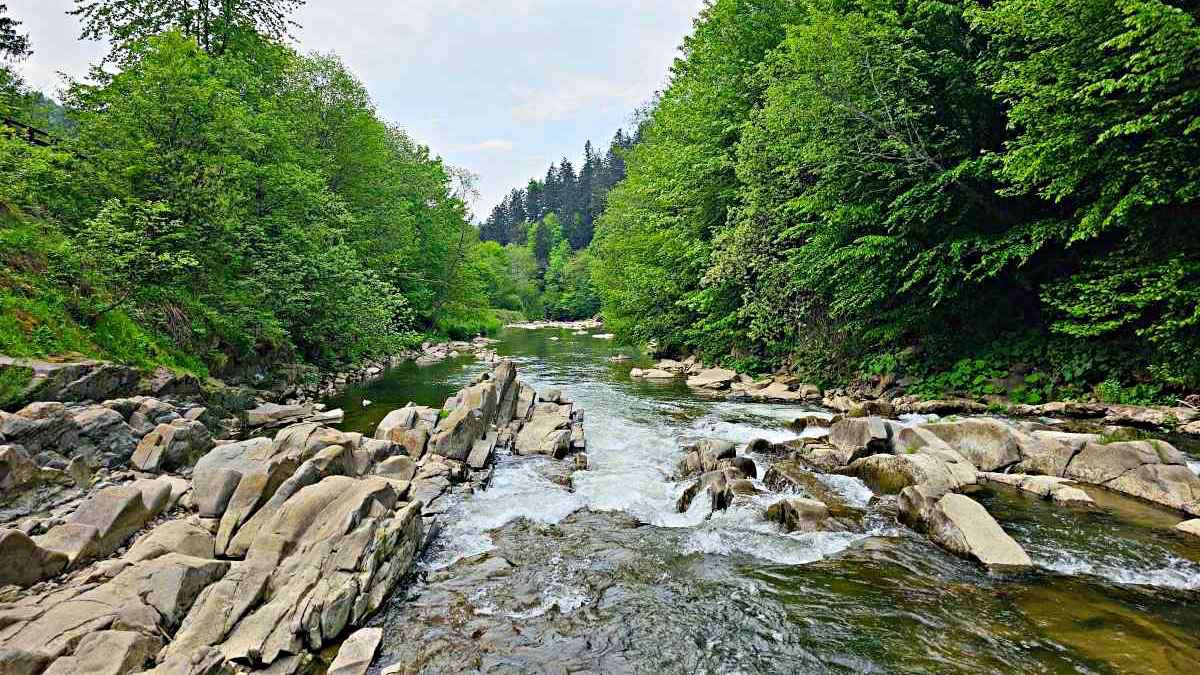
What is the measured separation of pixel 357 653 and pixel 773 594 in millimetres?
4743

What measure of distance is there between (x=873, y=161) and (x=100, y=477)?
18740 millimetres

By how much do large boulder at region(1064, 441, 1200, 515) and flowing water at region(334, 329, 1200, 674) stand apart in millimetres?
457

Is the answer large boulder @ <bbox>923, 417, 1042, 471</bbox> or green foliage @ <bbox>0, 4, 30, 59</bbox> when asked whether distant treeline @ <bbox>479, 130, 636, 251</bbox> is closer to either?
green foliage @ <bbox>0, 4, 30, 59</bbox>

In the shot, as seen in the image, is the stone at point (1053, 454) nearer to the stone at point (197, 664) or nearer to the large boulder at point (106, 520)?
the stone at point (197, 664)

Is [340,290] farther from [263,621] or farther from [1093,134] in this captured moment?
[1093,134]

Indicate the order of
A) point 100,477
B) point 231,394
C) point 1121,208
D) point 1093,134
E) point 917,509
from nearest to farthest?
1. point 917,509
2. point 100,477
3. point 1121,208
4. point 1093,134
5. point 231,394

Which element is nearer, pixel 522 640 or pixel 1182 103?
pixel 522 640

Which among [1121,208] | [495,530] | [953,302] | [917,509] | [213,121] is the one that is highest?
[213,121]

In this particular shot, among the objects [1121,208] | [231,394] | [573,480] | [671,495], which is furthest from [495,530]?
[1121,208]

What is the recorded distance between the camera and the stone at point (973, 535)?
6840 mm

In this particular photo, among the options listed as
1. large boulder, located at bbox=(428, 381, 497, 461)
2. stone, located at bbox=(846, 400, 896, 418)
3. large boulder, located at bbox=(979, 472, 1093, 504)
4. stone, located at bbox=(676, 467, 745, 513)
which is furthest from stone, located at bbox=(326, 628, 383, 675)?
stone, located at bbox=(846, 400, 896, 418)

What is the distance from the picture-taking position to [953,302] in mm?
15977

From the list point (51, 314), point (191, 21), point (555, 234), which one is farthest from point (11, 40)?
point (555, 234)

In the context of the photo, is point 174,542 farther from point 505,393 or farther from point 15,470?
point 505,393
